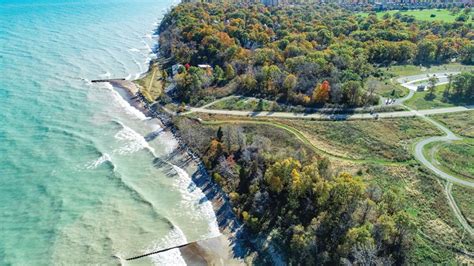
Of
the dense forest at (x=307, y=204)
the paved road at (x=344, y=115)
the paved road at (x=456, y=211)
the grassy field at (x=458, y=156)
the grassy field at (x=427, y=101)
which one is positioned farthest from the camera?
the grassy field at (x=427, y=101)

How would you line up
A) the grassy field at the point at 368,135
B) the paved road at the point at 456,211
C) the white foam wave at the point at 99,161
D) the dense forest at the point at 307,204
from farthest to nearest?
the white foam wave at the point at 99,161
the grassy field at the point at 368,135
the paved road at the point at 456,211
the dense forest at the point at 307,204

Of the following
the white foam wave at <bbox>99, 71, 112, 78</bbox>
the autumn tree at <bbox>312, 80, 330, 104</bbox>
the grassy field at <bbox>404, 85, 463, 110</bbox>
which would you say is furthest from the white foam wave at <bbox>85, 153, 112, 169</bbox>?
the grassy field at <bbox>404, 85, 463, 110</bbox>

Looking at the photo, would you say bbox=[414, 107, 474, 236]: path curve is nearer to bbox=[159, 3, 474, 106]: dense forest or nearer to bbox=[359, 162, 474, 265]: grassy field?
bbox=[359, 162, 474, 265]: grassy field

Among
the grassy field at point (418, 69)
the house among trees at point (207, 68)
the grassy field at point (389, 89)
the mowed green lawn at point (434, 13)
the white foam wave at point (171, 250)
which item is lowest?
the white foam wave at point (171, 250)

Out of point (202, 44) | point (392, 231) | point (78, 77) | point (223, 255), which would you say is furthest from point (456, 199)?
point (78, 77)

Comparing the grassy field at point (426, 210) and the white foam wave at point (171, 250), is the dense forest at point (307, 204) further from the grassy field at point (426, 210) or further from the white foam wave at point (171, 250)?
the white foam wave at point (171, 250)

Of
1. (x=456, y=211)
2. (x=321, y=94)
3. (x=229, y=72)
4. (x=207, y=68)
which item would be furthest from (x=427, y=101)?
(x=207, y=68)

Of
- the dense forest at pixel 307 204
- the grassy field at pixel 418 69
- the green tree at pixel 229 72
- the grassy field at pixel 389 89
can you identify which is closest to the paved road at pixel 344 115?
the grassy field at pixel 389 89
